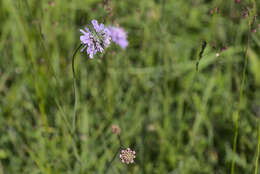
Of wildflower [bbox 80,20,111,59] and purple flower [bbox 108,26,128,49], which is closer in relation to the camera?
wildflower [bbox 80,20,111,59]

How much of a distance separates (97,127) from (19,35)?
916 millimetres

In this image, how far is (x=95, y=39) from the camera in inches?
36.5

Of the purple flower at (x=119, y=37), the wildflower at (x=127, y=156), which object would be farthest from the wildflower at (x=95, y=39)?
the purple flower at (x=119, y=37)

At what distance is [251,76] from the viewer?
218cm

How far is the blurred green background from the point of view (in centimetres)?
162

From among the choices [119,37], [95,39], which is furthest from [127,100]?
[95,39]

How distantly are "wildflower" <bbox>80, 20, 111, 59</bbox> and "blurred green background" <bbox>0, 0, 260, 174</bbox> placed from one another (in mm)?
560

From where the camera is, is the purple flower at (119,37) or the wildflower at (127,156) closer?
the wildflower at (127,156)

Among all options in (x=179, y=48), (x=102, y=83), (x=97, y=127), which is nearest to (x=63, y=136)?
(x=97, y=127)

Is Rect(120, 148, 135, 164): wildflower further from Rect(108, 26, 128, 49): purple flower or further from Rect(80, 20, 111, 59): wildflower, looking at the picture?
Rect(108, 26, 128, 49): purple flower

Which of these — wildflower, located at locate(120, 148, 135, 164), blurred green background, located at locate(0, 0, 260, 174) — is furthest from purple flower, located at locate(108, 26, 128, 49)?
wildflower, located at locate(120, 148, 135, 164)

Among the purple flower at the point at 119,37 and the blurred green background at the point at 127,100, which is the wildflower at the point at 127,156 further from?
the purple flower at the point at 119,37

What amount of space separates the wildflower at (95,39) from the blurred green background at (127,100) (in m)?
0.56

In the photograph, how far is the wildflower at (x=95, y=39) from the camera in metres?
0.91
